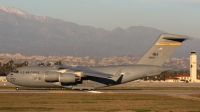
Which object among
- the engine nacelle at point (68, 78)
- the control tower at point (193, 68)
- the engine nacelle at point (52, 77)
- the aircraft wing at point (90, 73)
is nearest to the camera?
the aircraft wing at point (90, 73)

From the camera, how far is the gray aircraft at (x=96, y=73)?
47375 millimetres

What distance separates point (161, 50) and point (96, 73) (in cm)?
753

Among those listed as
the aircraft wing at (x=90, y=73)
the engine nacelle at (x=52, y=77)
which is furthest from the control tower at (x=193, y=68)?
the engine nacelle at (x=52, y=77)

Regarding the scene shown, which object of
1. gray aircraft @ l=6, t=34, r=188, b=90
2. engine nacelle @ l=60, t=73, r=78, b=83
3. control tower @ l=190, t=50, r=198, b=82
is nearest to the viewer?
engine nacelle @ l=60, t=73, r=78, b=83

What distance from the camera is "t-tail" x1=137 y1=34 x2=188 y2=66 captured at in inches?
1905

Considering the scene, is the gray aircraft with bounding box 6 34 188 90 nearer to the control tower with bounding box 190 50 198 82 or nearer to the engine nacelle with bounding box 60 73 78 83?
the engine nacelle with bounding box 60 73 78 83

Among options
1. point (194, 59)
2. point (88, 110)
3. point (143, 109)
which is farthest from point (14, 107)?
point (194, 59)

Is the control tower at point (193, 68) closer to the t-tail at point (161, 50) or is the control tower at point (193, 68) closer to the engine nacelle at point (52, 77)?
the t-tail at point (161, 50)

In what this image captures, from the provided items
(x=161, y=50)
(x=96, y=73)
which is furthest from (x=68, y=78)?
(x=161, y=50)

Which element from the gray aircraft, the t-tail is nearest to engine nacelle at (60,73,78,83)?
the gray aircraft

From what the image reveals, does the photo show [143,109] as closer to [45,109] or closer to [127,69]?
[45,109]

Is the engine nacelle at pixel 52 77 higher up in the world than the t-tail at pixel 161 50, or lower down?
lower down

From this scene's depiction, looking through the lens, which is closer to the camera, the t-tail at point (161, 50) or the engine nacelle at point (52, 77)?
the engine nacelle at point (52, 77)

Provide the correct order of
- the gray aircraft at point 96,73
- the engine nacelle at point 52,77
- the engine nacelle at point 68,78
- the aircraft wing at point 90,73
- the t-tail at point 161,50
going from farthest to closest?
1. the t-tail at point 161,50
2. the gray aircraft at point 96,73
3. the engine nacelle at point 52,77
4. the engine nacelle at point 68,78
5. the aircraft wing at point 90,73
